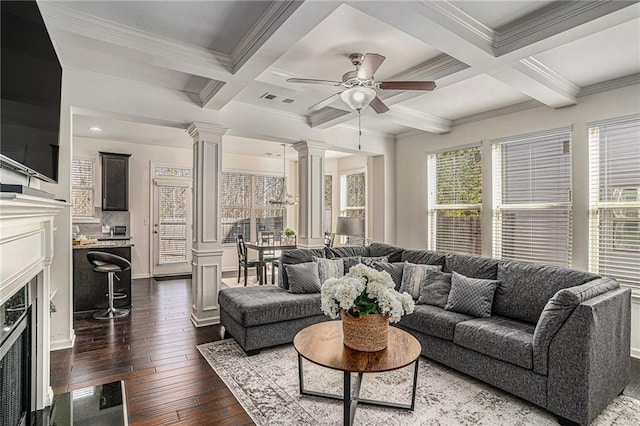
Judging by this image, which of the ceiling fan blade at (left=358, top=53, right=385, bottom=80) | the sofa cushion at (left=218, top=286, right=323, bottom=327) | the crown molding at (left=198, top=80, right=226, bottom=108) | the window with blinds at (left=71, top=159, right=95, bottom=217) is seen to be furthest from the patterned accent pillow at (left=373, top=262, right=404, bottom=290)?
the window with blinds at (left=71, top=159, right=95, bottom=217)

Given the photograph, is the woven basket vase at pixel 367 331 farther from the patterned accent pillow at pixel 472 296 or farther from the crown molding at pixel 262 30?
the crown molding at pixel 262 30

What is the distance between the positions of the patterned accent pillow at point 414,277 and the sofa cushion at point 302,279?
0.98 m

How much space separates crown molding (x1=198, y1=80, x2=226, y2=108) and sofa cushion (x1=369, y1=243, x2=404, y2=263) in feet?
9.32

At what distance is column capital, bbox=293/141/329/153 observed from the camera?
5.09m

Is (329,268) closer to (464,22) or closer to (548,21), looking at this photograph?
(464,22)

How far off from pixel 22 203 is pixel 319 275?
3.10 m

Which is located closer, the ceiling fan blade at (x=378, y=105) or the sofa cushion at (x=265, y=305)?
the ceiling fan blade at (x=378, y=105)

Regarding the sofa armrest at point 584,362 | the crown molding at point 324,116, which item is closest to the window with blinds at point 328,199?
the crown molding at point 324,116

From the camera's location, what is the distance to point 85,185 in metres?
6.62

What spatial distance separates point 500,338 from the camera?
8.66ft

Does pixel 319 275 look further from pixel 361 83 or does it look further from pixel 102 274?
pixel 102 274

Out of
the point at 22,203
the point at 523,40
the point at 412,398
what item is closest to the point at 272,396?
the point at 412,398

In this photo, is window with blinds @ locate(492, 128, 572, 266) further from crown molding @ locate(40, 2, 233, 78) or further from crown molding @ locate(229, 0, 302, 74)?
crown molding @ locate(40, 2, 233, 78)

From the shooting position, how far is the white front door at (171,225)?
24.0 ft
